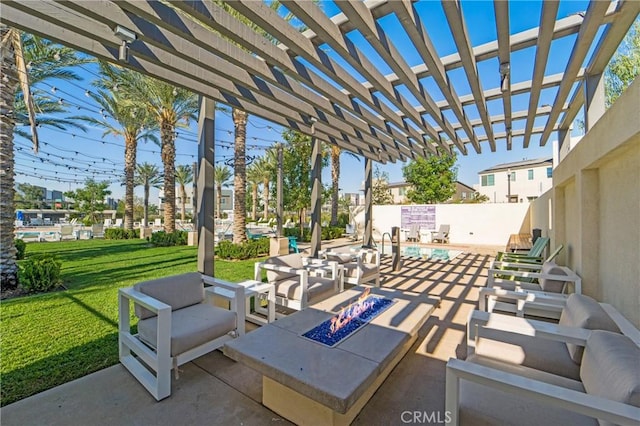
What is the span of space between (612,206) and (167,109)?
1353 cm

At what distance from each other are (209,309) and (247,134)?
8205 mm

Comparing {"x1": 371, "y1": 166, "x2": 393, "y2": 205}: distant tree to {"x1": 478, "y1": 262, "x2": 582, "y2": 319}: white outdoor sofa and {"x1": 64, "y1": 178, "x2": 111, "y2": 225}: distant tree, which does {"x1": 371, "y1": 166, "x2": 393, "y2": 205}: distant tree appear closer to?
{"x1": 478, "y1": 262, "x2": 582, "y2": 319}: white outdoor sofa

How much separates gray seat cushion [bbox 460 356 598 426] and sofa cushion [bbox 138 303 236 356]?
2081mm

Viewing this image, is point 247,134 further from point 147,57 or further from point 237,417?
point 237,417

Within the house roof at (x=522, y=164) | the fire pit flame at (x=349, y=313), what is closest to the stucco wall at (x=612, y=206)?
the fire pit flame at (x=349, y=313)

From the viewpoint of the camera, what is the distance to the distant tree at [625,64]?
7.09 meters

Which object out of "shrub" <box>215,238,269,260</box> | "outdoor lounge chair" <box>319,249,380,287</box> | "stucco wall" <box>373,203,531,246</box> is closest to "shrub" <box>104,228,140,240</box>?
"shrub" <box>215,238,269,260</box>

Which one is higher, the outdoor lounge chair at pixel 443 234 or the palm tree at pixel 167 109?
the palm tree at pixel 167 109

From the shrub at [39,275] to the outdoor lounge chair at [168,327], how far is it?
362cm

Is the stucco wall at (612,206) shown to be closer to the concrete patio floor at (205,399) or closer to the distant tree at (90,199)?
the concrete patio floor at (205,399)

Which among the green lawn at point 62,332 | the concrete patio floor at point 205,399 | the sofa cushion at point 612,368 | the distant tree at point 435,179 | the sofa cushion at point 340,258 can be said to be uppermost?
the distant tree at point 435,179

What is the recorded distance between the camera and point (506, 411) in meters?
1.50

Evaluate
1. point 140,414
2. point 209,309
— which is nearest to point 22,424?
point 140,414

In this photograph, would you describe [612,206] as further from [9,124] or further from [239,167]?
→ [9,124]
